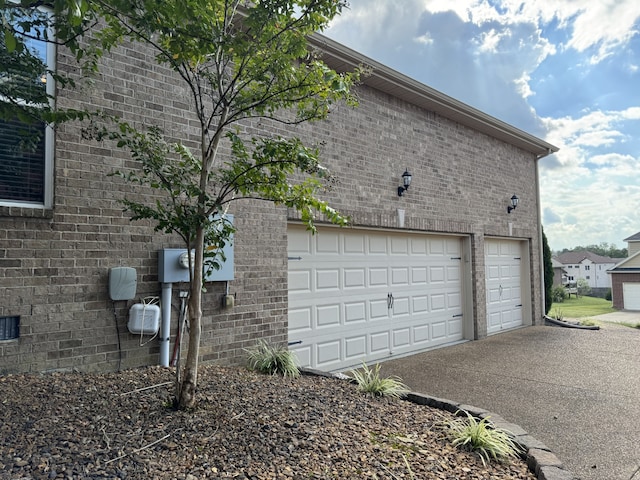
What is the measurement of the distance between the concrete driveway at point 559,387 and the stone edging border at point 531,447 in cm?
37

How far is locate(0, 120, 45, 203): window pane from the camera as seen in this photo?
3.79 metres

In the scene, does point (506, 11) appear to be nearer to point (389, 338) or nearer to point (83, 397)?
point (389, 338)

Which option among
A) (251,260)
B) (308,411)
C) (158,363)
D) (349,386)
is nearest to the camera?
(308,411)

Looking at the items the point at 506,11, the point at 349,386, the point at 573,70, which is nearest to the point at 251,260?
the point at 349,386

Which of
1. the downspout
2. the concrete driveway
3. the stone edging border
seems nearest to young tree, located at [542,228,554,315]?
the downspout

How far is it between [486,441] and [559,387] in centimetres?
297

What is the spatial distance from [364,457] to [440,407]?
135cm

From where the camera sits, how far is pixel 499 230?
372 inches

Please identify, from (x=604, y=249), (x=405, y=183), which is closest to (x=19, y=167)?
(x=405, y=183)

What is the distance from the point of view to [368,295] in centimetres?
678

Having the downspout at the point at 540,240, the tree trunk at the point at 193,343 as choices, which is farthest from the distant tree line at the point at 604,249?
the tree trunk at the point at 193,343

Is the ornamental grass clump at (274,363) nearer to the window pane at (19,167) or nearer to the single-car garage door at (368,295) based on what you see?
the single-car garage door at (368,295)

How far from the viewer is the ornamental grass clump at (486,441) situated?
9.17 ft

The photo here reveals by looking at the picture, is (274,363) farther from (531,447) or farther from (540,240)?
(540,240)
